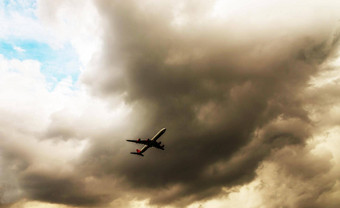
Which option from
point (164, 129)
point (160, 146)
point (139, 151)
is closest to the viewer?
point (164, 129)

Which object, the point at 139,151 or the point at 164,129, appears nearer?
the point at 164,129

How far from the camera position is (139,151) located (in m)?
188

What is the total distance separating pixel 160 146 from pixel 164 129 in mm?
17084

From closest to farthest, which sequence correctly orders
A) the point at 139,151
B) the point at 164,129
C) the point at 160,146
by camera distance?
the point at 164,129 < the point at 160,146 < the point at 139,151

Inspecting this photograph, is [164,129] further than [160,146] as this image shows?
No

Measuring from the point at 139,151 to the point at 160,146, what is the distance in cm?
3917

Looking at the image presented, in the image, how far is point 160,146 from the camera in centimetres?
15450

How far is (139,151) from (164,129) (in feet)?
178

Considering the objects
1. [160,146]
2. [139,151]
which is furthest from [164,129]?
[139,151]

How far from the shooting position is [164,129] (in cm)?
14312

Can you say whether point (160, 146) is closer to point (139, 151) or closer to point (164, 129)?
point (164, 129)
